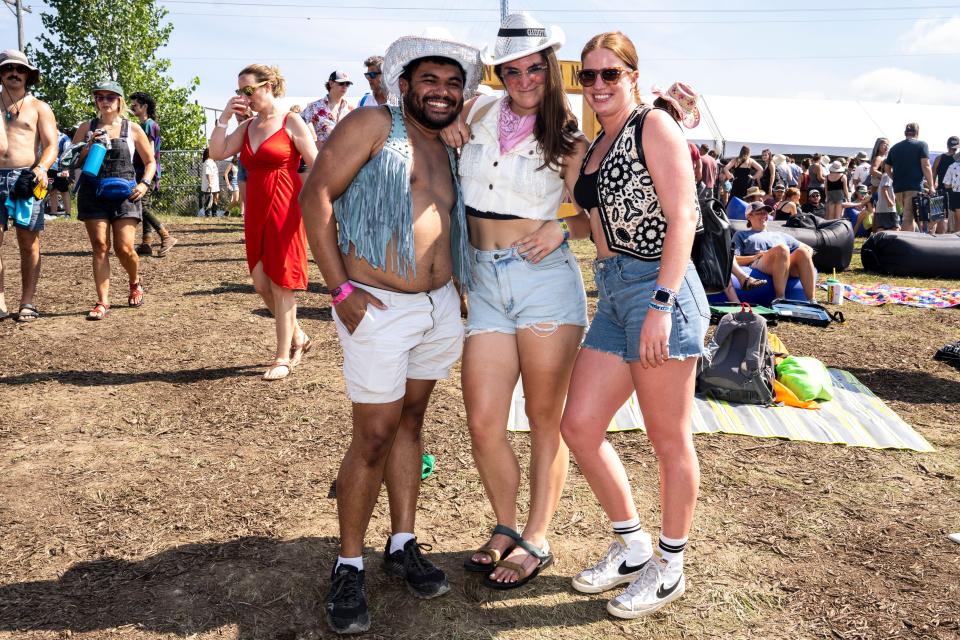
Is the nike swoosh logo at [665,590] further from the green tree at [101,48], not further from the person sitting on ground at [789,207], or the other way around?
the green tree at [101,48]

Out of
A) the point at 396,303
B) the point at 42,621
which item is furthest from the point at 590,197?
the point at 42,621

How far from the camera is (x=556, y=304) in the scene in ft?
10.4

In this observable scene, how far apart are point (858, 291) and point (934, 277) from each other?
2.41m

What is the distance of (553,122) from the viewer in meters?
3.11

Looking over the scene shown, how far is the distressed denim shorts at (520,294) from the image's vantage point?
314 centimetres

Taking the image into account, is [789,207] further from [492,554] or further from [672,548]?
[492,554]

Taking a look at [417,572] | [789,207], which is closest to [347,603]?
[417,572]

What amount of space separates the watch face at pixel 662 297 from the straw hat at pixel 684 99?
807 millimetres

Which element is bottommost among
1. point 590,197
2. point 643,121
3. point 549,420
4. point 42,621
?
point 42,621

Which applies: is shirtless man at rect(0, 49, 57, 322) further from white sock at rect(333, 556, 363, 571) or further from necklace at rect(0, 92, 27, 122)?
white sock at rect(333, 556, 363, 571)

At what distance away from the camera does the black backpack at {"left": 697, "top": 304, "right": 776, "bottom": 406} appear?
18.8 feet

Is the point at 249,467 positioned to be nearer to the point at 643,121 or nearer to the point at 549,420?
the point at 549,420

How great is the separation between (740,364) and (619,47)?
346 centimetres

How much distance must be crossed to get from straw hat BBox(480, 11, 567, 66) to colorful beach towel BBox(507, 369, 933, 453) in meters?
2.58
